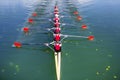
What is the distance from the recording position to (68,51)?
20.9 m

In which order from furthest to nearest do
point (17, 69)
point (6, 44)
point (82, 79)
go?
1. point (6, 44)
2. point (17, 69)
3. point (82, 79)

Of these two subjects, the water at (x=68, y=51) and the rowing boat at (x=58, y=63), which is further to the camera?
the water at (x=68, y=51)

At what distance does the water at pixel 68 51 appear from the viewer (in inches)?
713

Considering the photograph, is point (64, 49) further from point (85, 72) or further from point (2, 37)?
point (2, 37)

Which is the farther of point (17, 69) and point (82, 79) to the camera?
point (17, 69)

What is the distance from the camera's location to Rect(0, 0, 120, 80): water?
713 inches

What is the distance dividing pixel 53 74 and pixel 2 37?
8427 mm

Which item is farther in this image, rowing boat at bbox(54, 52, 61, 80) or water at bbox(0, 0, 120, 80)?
water at bbox(0, 0, 120, 80)

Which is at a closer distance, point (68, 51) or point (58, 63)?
point (58, 63)

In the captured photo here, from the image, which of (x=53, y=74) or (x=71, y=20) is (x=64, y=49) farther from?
(x=71, y=20)

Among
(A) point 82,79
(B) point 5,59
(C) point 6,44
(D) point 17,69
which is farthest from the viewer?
(C) point 6,44

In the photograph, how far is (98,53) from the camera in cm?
2072

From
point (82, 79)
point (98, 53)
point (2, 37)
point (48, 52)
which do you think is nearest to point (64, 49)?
point (48, 52)

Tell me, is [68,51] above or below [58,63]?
below
